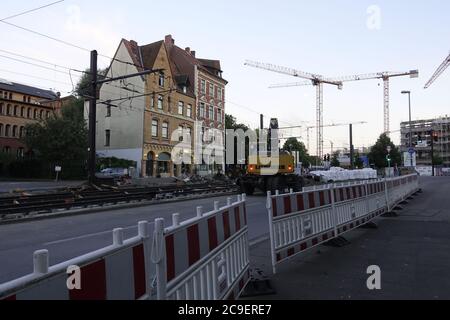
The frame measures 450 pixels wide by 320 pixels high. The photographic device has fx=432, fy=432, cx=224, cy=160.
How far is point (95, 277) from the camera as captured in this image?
2264 millimetres

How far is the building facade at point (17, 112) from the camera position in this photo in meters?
60.0

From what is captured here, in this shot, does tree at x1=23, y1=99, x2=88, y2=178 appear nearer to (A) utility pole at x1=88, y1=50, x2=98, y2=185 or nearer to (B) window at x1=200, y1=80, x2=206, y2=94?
(B) window at x1=200, y1=80, x2=206, y2=94

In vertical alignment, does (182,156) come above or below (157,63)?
below

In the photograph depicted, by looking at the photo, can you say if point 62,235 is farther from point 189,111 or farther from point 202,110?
point 202,110

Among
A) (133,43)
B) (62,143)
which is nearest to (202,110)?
(133,43)

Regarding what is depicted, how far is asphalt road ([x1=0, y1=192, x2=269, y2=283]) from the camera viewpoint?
7.56m

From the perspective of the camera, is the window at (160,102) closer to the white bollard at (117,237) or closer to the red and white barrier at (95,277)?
the red and white barrier at (95,277)

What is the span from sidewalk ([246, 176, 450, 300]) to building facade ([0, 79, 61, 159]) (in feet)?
177

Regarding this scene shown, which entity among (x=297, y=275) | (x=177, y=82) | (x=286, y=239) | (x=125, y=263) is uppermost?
(x=177, y=82)

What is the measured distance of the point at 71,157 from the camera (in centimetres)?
4688
